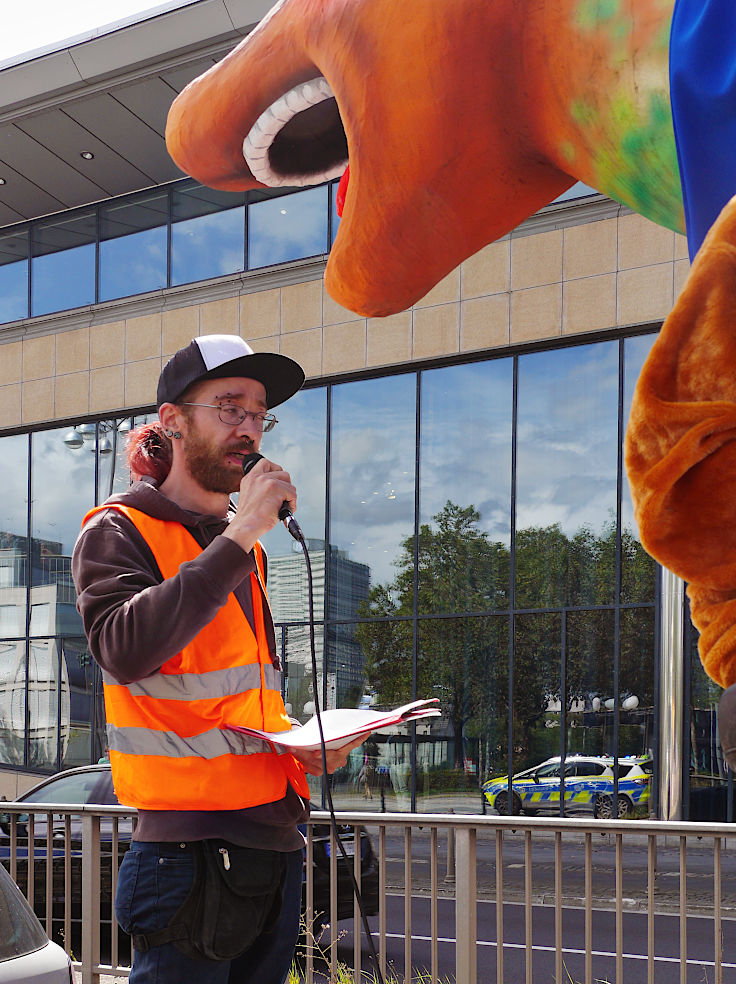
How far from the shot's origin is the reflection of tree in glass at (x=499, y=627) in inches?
587

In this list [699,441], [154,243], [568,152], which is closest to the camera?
[699,441]

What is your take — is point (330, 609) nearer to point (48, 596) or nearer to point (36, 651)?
point (48, 596)

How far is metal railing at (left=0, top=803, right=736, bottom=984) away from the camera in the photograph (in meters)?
4.49

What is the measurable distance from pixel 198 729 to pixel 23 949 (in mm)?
539

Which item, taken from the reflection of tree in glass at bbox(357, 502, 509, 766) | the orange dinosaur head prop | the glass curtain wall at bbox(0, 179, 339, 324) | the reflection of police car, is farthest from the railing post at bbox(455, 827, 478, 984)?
the glass curtain wall at bbox(0, 179, 339, 324)

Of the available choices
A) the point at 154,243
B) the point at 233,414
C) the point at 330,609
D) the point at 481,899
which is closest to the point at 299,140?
the point at 233,414

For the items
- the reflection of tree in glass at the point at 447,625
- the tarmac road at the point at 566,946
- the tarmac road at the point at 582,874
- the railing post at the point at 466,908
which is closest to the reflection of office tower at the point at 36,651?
the reflection of tree in glass at the point at 447,625

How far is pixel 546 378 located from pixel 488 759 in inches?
215

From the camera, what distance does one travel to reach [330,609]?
1722 centimetres

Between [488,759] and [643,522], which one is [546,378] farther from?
[643,522]

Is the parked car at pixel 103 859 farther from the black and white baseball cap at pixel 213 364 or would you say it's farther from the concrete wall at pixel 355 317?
the concrete wall at pixel 355 317

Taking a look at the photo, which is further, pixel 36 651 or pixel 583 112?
pixel 36 651

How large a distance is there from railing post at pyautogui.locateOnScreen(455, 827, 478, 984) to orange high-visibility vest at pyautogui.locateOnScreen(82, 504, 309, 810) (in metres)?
2.37

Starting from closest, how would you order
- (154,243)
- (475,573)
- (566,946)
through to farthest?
(566,946) < (475,573) < (154,243)
